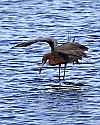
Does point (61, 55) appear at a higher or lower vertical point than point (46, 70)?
higher

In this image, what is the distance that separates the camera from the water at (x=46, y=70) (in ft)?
45.5

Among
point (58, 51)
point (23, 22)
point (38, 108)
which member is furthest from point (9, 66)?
point (23, 22)

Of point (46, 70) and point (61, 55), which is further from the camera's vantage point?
point (46, 70)

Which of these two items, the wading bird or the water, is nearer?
the water

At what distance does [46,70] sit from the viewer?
16.5 meters

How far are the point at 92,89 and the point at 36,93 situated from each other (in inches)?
33.7

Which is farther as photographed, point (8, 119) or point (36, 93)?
point (36, 93)

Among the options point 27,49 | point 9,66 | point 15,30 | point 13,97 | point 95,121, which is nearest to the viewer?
point 95,121

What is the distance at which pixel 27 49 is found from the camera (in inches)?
718

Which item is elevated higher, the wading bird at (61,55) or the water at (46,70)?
the wading bird at (61,55)

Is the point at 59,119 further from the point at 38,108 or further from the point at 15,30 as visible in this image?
the point at 15,30

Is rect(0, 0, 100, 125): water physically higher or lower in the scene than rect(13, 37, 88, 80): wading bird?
lower

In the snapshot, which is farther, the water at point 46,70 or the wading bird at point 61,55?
the wading bird at point 61,55

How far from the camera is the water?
13883 millimetres
